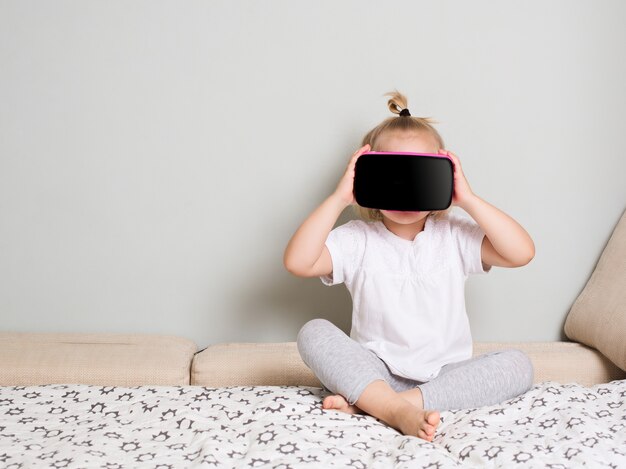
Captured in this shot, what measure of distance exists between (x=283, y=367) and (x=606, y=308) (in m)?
0.68

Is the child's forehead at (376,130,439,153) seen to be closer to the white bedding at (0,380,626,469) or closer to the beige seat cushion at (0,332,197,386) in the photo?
the white bedding at (0,380,626,469)

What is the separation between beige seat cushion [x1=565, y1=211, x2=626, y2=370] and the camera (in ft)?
5.08

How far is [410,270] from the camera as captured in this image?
1481 millimetres

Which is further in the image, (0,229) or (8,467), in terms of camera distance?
(0,229)

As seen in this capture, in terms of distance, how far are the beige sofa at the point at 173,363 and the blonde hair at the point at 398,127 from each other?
1.09 ft

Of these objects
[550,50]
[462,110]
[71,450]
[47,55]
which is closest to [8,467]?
[71,450]

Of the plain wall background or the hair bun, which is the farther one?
the plain wall background

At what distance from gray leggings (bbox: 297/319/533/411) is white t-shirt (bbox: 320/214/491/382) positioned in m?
0.09

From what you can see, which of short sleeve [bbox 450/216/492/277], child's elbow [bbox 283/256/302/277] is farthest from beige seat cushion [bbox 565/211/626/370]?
child's elbow [bbox 283/256/302/277]

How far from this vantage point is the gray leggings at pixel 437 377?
1.27 metres

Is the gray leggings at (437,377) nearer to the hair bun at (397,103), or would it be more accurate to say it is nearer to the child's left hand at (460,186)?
the child's left hand at (460,186)

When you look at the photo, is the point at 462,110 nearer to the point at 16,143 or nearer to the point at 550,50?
the point at 550,50

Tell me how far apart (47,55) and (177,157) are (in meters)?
0.36

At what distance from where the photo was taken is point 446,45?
170 centimetres
